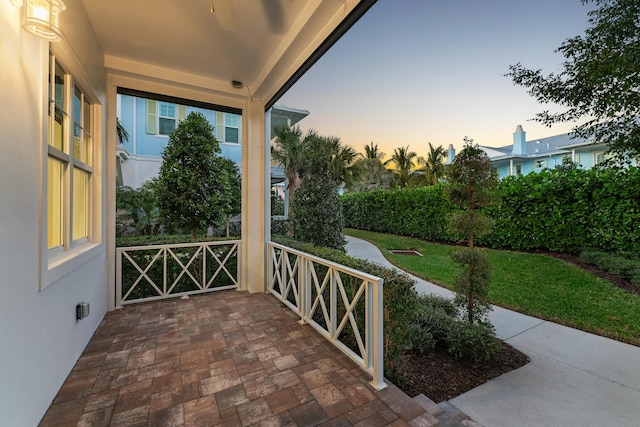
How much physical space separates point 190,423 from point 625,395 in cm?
315

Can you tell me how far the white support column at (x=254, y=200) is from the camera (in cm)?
417

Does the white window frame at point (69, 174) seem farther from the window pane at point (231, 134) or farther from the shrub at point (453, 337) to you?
the window pane at point (231, 134)

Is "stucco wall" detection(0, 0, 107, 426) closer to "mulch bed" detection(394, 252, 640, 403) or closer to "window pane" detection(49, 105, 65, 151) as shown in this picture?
"window pane" detection(49, 105, 65, 151)

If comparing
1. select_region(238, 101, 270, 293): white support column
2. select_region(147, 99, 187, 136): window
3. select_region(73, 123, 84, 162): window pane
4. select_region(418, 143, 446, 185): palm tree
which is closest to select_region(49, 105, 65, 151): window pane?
select_region(73, 123, 84, 162): window pane

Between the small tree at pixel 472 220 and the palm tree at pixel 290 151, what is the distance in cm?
521

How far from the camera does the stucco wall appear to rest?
49.5 inches

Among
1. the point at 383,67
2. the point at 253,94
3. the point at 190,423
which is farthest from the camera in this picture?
the point at 383,67

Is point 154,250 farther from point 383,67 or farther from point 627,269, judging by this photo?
point 627,269

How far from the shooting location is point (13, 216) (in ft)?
4.40

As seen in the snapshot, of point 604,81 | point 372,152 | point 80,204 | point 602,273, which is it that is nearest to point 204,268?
point 80,204

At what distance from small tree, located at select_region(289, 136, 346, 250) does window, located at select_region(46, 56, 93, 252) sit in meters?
3.34

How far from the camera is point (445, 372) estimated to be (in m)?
2.39

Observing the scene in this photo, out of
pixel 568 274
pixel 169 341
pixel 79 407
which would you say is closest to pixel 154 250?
pixel 169 341

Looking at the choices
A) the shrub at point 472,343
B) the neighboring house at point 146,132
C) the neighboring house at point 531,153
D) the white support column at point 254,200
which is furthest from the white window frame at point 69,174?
the neighboring house at point 531,153
